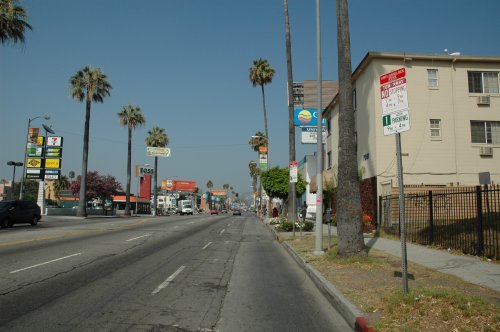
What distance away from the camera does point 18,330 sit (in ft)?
19.0

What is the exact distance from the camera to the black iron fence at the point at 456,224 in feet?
38.9

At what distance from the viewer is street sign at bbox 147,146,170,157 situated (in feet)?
232

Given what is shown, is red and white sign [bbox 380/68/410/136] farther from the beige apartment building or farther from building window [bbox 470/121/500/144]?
building window [bbox 470/121/500/144]

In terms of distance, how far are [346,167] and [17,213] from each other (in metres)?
22.2

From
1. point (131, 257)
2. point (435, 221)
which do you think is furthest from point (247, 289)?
point (435, 221)

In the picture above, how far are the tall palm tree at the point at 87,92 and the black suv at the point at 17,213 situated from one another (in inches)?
609

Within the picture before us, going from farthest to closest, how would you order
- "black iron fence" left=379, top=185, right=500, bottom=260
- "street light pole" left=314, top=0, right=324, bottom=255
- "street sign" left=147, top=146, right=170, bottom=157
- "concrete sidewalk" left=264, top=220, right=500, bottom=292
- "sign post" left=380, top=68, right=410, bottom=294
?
"street sign" left=147, top=146, right=170, bottom=157
"street light pole" left=314, top=0, right=324, bottom=255
"black iron fence" left=379, top=185, right=500, bottom=260
"concrete sidewalk" left=264, top=220, right=500, bottom=292
"sign post" left=380, top=68, right=410, bottom=294

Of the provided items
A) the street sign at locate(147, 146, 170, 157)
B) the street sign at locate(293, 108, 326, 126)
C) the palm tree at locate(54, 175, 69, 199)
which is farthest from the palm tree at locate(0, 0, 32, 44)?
the palm tree at locate(54, 175, 69, 199)

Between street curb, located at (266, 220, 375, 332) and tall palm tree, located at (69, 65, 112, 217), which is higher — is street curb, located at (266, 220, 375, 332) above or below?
below

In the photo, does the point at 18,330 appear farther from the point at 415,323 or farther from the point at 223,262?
the point at 223,262

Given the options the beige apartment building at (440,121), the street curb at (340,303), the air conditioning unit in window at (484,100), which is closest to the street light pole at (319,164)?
the street curb at (340,303)

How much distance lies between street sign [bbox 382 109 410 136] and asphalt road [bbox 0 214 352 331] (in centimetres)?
329

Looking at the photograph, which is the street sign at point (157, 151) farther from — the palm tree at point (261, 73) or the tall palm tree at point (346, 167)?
the tall palm tree at point (346, 167)

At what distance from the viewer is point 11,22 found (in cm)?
2708
